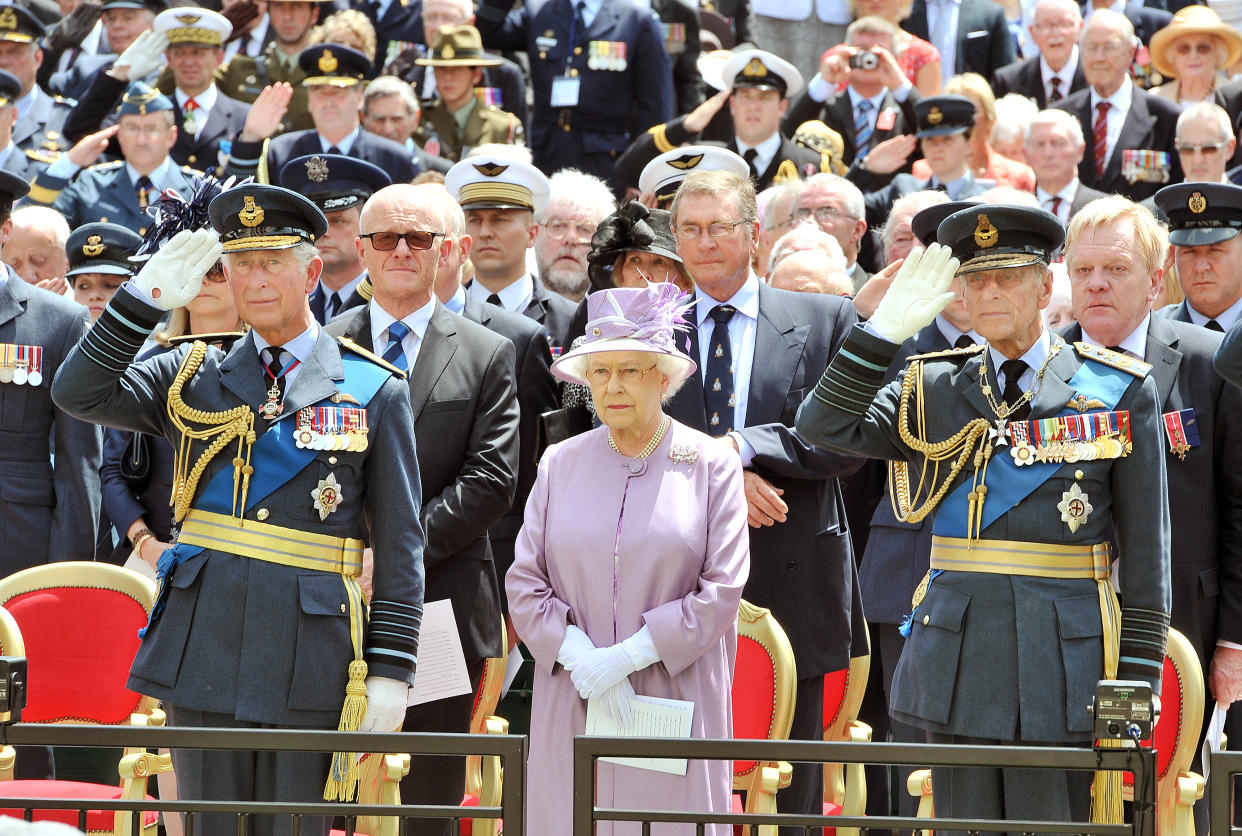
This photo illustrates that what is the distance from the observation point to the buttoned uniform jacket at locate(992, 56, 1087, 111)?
10.2 metres

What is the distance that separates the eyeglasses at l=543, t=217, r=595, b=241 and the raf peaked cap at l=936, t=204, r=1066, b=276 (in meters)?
2.98

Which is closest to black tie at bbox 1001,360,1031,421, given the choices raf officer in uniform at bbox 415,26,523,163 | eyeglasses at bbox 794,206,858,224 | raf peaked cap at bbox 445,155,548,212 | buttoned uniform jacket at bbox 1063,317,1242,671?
buttoned uniform jacket at bbox 1063,317,1242,671

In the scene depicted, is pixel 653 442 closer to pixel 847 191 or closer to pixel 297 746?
pixel 297 746

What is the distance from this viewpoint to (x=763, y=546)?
16.6 feet

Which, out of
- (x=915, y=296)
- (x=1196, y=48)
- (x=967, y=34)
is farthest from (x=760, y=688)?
(x=967, y=34)

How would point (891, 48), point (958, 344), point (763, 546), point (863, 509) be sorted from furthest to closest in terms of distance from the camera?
1. point (891, 48)
2. point (863, 509)
3. point (958, 344)
4. point (763, 546)

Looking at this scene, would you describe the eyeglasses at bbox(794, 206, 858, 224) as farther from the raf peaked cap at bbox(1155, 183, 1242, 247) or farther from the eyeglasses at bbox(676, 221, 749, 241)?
the eyeglasses at bbox(676, 221, 749, 241)

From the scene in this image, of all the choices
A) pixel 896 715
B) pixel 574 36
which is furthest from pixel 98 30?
pixel 896 715

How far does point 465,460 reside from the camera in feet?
16.2

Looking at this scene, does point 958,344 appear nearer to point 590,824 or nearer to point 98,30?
point 590,824

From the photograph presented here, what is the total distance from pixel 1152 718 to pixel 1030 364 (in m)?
1.20

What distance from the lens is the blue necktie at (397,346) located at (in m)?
5.08

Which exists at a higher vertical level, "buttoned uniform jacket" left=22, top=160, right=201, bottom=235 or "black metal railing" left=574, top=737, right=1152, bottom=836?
"buttoned uniform jacket" left=22, top=160, right=201, bottom=235

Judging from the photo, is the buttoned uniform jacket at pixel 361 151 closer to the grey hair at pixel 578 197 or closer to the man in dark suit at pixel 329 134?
the man in dark suit at pixel 329 134
